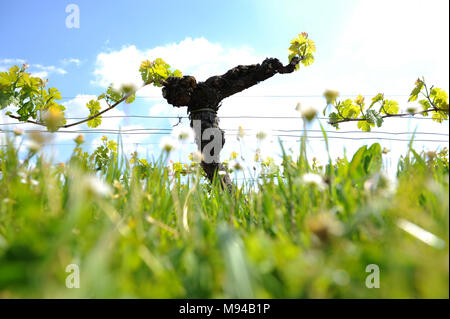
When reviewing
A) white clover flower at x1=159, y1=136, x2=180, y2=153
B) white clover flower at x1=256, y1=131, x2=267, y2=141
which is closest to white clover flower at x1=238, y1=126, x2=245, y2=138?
white clover flower at x1=256, y1=131, x2=267, y2=141

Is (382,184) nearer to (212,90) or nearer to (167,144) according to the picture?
(167,144)

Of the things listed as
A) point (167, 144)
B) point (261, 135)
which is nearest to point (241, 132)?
point (261, 135)

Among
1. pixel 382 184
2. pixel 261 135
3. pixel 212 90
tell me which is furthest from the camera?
pixel 212 90

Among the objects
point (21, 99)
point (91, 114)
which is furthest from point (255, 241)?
point (91, 114)

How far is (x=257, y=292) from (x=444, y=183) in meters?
0.88

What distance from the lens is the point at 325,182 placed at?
91cm

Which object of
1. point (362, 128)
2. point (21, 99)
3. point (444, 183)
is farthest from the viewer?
point (362, 128)

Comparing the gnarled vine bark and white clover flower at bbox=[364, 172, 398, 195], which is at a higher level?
the gnarled vine bark

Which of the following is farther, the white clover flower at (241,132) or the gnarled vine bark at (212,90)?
the gnarled vine bark at (212,90)

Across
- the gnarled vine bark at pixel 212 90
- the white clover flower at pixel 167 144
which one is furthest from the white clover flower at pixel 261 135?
the gnarled vine bark at pixel 212 90

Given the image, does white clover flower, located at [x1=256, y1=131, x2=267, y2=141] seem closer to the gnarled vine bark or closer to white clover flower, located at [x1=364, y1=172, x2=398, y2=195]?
white clover flower, located at [x1=364, y1=172, x2=398, y2=195]

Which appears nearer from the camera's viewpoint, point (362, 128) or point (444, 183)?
point (444, 183)

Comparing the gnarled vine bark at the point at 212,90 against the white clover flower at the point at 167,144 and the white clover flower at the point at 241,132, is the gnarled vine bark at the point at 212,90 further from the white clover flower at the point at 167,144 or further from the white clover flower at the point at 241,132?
the white clover flower at the point at 167,144
